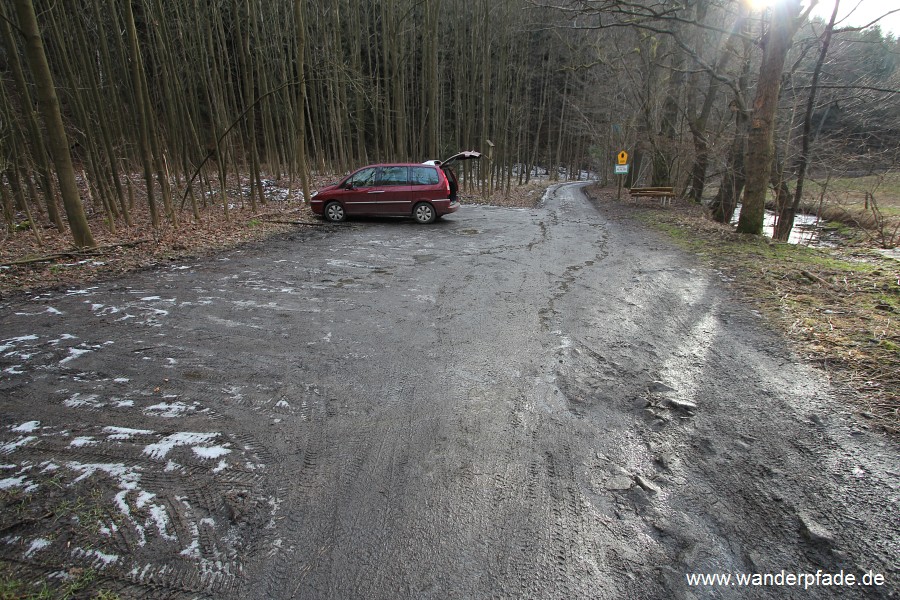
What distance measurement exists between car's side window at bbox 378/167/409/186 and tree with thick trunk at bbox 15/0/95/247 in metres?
6.92

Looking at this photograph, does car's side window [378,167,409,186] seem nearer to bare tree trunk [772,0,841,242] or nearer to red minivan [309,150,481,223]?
red minivan [309,150,481,223]

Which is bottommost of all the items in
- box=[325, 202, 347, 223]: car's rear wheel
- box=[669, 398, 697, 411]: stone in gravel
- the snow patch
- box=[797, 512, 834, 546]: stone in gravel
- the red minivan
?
box=[797, 512, 834, 546]: stone in gravel

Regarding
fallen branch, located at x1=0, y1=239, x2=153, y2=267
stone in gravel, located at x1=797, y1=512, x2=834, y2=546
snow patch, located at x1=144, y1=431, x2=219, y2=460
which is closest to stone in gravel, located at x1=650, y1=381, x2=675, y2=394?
stone in gravel, located at x1=797, y1=512, x2=834, y2=546

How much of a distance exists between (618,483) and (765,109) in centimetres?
1004

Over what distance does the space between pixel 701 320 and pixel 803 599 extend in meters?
3.51

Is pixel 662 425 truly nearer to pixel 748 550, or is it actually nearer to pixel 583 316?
pixel 748 550

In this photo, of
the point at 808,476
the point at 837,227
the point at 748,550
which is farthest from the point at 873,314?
the point at 837,227

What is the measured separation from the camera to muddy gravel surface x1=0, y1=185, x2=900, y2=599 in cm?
198

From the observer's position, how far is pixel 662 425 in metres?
3.02

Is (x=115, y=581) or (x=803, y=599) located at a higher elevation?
(x=115, y=581)

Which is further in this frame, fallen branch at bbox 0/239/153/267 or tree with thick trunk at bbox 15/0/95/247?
tree with thick trunk at bbox 15/0/95/247

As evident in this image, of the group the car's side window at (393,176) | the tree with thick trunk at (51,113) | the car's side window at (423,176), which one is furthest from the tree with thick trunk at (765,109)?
the tree with thick trunk at (51,113)

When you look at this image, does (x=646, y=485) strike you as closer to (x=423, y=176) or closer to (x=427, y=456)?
(x=427, y=456)

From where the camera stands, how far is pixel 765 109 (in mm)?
9031
